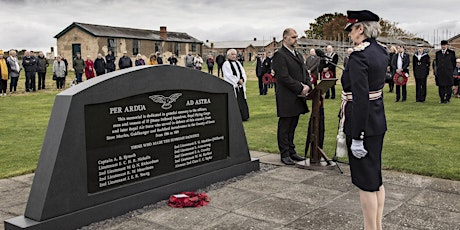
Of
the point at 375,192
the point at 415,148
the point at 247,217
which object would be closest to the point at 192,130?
the point at 247,217

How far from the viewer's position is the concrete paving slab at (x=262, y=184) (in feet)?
19.5

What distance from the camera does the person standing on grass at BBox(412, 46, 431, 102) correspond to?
55.8ft

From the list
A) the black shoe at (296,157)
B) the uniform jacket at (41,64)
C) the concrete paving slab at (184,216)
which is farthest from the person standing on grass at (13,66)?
the concrete paving slab at (184,216)

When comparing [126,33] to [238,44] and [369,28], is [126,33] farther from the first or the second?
[369,28]

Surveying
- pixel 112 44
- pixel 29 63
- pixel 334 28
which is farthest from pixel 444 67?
pixel 334 28

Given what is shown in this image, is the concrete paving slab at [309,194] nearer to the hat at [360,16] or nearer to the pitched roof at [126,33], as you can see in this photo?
the hat at [360,16]

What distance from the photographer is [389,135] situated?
1007 cm

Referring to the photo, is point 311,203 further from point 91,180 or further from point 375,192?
point 91,180

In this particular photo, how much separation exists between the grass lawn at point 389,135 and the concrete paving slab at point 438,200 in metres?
0.97

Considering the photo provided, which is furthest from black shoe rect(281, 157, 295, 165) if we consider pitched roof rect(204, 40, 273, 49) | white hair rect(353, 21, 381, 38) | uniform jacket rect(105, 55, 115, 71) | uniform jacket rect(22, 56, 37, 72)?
pitched roof rect(204, 40, 273, 49)

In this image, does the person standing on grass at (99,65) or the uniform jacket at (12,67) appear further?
the person standing on grass at (99,65)

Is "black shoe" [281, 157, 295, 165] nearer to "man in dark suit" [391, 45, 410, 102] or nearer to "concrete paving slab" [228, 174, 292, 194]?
"concrete paving slab" [228, 174, 292, 194]

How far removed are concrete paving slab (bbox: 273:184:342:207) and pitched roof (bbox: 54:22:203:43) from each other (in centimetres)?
4511

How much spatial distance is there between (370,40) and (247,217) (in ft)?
6.93
